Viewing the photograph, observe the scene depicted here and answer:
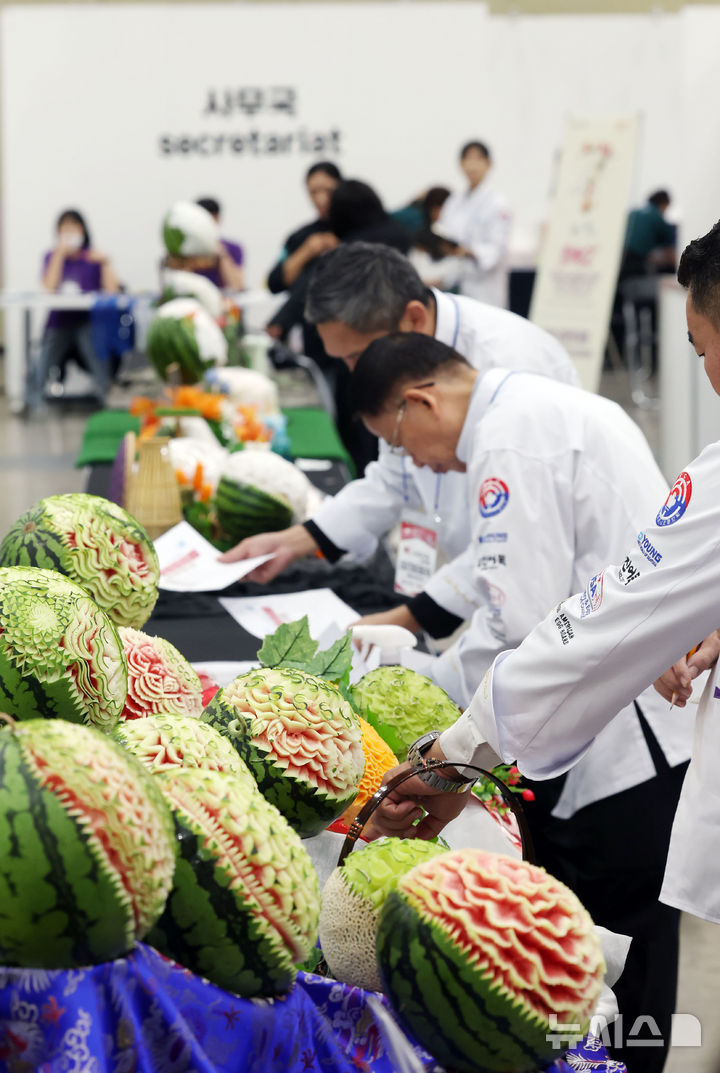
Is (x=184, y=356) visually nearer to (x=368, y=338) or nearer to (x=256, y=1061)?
(x=368, y=338)

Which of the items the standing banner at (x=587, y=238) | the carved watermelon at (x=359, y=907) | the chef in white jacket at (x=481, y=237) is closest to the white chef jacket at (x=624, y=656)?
the carved watermelon at (x=359, y=907)

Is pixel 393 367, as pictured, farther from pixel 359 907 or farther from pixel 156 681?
pixel 359 907

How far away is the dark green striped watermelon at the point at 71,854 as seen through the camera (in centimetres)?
78

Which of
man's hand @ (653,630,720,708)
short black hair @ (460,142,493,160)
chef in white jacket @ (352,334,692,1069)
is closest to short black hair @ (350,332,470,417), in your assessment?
chef in white jacket @ (352,334,692,1069)

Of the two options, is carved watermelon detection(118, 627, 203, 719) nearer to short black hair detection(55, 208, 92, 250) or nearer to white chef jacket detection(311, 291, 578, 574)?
white chef jacket detection(311, 291, 578, 574)

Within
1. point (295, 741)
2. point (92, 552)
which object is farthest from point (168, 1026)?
point (92, 552)

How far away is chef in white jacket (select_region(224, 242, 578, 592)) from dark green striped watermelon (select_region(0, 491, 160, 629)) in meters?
1.07

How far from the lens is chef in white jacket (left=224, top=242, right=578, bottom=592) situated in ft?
8.42

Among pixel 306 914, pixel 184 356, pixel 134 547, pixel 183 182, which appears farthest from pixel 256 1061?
pixel 183 182

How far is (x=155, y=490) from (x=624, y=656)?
1.77 m

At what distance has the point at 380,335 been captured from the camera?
2.58m

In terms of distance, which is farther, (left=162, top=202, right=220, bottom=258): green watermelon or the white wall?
the white wall

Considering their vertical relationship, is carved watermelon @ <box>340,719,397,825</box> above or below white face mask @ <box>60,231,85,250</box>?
below

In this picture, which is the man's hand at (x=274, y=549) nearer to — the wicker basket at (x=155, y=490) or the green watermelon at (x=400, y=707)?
the wicker basket at (x=155, y=490)
